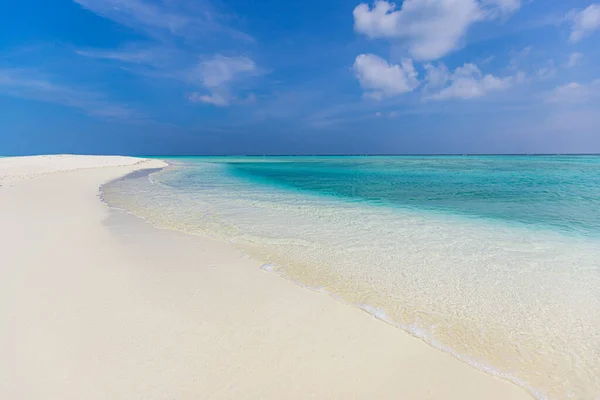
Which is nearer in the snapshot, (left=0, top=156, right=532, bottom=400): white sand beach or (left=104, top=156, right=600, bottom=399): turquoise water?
(left=0, top=156, right=532, bottom=400): white sand beach

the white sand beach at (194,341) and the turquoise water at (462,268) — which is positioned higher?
the white sand beach at (194,341)

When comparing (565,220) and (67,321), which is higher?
(67,321)

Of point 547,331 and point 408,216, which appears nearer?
point 547,331

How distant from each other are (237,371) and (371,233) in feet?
17.6

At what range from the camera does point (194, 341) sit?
310 cm

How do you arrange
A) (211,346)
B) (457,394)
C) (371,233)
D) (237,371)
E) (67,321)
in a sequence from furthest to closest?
1. (371,233)
2. (67,321)
3. (211,346)
4. (237,371)
5. (457,394)

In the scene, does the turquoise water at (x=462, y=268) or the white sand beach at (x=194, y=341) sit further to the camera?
the turquoise water at (x=462, y=268)

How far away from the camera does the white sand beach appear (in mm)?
2543

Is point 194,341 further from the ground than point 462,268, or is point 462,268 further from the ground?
point 194,341

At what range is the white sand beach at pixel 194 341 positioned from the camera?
254 cm

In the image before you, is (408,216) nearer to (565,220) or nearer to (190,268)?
(565,220)

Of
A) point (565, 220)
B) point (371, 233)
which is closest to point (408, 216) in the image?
point (371, 233)

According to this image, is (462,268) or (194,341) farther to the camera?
(462,268)

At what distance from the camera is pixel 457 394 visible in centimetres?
255
